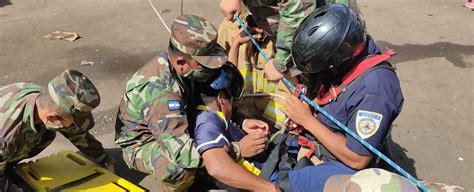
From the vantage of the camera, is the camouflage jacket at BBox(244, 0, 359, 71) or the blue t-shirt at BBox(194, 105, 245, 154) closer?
the blue t-shirt at BBox(194, 105, 245, 154)

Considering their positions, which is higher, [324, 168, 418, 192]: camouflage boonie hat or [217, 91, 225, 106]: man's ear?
[324, 168, 418, 192]: camouflage boonie hat

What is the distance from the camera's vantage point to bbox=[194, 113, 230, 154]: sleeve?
3.14 meters

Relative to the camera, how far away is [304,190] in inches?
131

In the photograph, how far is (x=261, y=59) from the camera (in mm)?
4672

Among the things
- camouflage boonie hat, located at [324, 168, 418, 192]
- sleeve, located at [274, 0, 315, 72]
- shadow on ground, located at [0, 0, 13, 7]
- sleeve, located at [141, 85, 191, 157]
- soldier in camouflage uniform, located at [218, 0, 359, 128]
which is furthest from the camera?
shadow on ground, located at [0, 0, 13, 7]

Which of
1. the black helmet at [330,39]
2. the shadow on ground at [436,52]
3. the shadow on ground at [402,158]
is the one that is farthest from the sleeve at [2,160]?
the shadow on ground at [436,52]

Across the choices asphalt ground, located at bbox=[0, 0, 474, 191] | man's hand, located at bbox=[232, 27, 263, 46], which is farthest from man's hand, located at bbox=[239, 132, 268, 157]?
man's hand, located at bbox=[232, 27, 263, 46]

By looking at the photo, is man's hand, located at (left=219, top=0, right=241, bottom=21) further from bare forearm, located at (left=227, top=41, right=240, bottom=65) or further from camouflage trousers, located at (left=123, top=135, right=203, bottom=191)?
camouflage trousers, located at (left=123, top=135, right=203, bottom=191)

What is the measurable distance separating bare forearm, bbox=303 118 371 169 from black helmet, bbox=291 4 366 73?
1.22ft

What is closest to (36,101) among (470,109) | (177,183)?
(177,183)

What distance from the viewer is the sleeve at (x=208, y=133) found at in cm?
314

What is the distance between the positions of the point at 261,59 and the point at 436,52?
12.4ft

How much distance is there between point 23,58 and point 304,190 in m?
4.62

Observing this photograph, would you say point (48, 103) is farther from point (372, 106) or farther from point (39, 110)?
point (372, 106)
